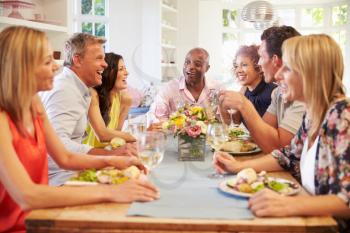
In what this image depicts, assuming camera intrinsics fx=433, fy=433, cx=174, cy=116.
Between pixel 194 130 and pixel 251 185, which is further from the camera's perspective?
pixel 194 130

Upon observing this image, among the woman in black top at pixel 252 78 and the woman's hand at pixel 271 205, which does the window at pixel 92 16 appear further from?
the woman's hand at pixel 271 205

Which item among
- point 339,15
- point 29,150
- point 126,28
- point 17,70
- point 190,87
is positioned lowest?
point 29,150

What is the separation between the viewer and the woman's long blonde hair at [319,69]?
1401 mm

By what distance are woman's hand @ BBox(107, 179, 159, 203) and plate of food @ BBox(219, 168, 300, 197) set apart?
0.77ft

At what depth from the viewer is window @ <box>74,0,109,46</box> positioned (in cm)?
645

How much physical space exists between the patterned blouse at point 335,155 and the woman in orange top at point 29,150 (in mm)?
535

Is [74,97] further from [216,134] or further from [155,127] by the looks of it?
[216,134]

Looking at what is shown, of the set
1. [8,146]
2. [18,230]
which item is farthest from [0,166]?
[18,230]

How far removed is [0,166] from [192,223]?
0.63 m

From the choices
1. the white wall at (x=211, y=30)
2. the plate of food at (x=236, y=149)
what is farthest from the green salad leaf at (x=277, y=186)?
the white wall at (x=211, y=30)

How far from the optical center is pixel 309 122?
161cm

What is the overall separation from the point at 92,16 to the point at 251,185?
5.56m

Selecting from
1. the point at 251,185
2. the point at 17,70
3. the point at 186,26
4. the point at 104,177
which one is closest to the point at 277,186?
the point at 251,185

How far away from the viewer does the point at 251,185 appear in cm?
137
